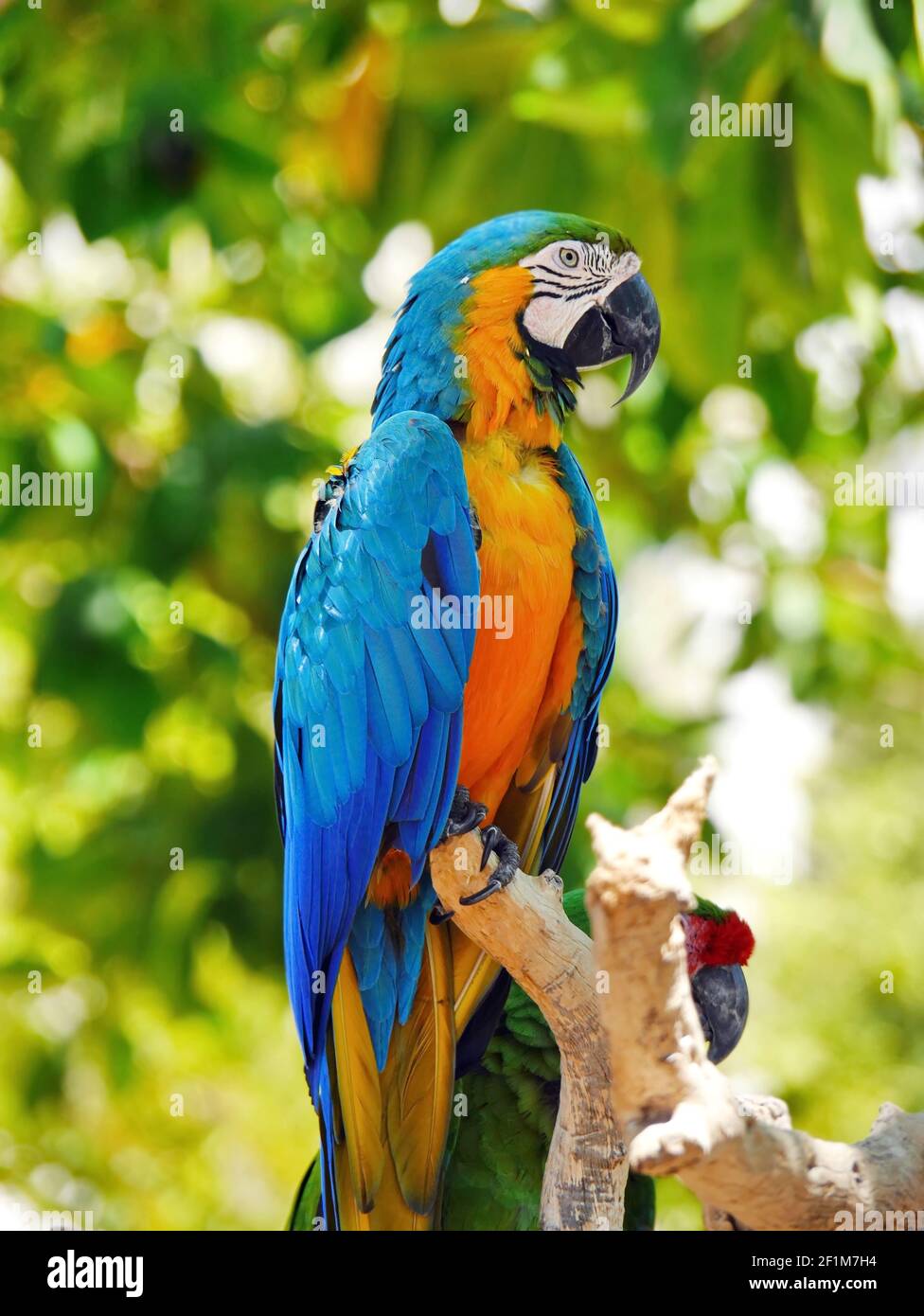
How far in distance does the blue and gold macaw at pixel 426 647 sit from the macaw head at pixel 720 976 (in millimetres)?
183

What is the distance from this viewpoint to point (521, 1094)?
1.30 meters

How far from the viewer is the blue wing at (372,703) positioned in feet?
3.28

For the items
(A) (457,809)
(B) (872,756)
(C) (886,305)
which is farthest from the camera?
(B) (872,756)

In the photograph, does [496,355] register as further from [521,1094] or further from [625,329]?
[521,1094]

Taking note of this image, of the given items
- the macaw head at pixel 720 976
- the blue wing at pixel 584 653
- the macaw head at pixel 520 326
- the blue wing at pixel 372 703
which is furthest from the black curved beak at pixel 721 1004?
the macaw head at pixel 520 326

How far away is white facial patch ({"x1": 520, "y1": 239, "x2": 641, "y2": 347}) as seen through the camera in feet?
3.37

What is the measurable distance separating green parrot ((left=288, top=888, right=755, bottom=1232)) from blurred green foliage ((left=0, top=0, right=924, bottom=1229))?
249 mm

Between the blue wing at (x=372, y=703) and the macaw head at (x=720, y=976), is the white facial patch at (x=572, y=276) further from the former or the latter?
the macaw head at (x=720, y=976)

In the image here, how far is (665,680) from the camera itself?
10.8 ft

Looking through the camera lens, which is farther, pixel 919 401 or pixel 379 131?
pixel 919 401

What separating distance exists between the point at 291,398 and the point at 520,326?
5.33ft
